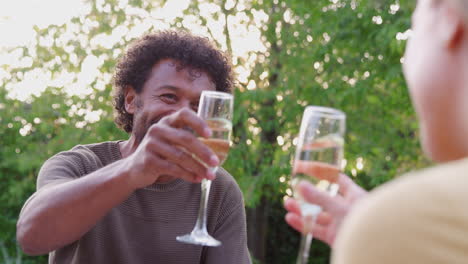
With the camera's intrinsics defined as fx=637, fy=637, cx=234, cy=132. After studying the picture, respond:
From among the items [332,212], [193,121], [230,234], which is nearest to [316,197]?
→ [332,212]

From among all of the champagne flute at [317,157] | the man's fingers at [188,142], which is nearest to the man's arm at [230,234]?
the man's fingers at [188,142]

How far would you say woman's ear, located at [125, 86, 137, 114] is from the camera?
125 inches

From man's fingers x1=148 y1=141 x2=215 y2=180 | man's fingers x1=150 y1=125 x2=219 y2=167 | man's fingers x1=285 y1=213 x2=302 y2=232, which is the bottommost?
man's fingers x1=285 y1=213 x2=302 y2=232

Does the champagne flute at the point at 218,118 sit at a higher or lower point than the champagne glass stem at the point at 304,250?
higher

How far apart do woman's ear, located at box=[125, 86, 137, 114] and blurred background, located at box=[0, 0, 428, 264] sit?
5207 mm

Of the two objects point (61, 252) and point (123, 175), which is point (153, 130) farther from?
point (61, 252)

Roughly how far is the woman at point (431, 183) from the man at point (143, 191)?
999 mm

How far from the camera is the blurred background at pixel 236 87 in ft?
28.2

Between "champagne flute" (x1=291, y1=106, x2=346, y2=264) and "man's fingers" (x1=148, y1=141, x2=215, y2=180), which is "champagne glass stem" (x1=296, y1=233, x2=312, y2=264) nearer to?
"champagne flute" (x1=291, y1=106, x2=346, y2=264)

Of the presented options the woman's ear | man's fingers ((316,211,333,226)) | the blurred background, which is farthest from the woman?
the blurred background

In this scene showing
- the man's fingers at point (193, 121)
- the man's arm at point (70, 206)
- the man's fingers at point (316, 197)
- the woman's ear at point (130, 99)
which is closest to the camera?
the man's fingers at point (316, 197)

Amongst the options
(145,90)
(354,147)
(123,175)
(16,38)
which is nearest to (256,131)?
(354,147)

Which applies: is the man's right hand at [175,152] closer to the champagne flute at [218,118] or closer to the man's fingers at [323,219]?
the champagne flute at [218,118]

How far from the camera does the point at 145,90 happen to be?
3.04 m
